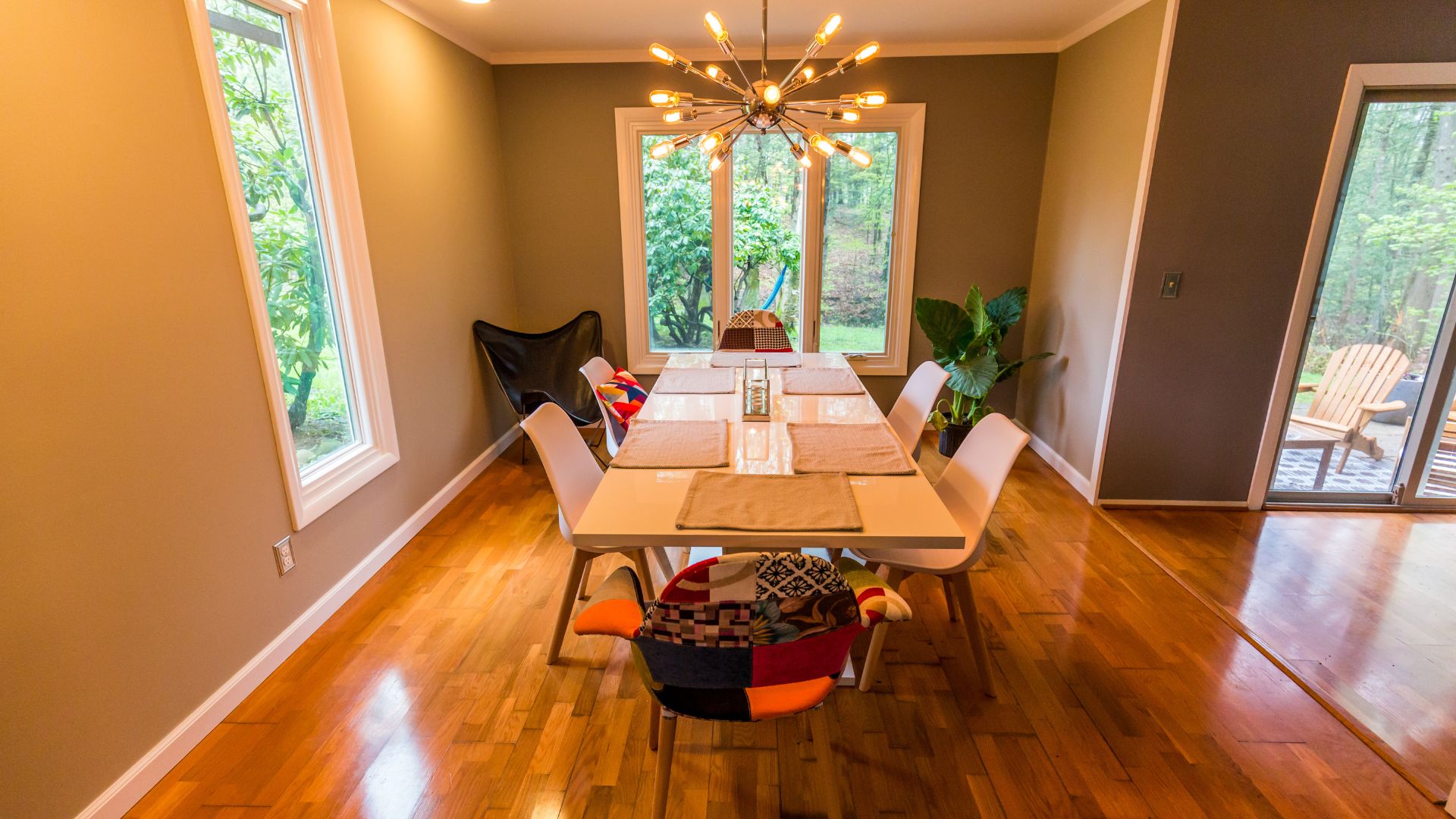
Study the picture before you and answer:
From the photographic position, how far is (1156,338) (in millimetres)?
Result: 3047

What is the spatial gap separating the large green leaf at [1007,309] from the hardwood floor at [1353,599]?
3.96 feet

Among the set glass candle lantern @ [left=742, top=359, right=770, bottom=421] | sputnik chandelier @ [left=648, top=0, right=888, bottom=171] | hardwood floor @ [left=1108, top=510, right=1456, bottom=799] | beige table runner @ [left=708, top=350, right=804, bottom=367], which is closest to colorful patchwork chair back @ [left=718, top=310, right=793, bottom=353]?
glass candle lantern @ [left=742, top=359, right=770, bottom=421]

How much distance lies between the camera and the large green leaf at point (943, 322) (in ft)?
12.3

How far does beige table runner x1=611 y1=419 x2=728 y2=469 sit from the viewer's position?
1.91m

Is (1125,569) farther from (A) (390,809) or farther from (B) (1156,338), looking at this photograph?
(A) (390,809)

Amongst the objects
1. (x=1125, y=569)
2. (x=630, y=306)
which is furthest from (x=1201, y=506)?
(x=630, y=306)

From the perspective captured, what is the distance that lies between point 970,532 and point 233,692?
Answer: 7.43 ft

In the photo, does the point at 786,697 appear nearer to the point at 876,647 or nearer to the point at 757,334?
the point at 876,647

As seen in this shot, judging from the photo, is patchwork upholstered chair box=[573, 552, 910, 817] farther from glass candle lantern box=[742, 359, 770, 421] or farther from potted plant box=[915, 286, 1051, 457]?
potted plant box=[915, 286, 1051, 457]

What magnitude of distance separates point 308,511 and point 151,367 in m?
0.75

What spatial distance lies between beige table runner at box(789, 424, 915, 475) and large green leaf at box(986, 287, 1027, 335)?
1.97 meters

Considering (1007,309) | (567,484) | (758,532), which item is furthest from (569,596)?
(1007,309)

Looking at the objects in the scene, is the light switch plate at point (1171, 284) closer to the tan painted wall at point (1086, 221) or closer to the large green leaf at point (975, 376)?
the tan painted wall at point (1086, 221)

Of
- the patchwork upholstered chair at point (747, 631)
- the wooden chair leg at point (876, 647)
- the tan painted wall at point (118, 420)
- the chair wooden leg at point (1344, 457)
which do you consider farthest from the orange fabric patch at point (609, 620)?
the chair wooden leg at point (1344, 457)
